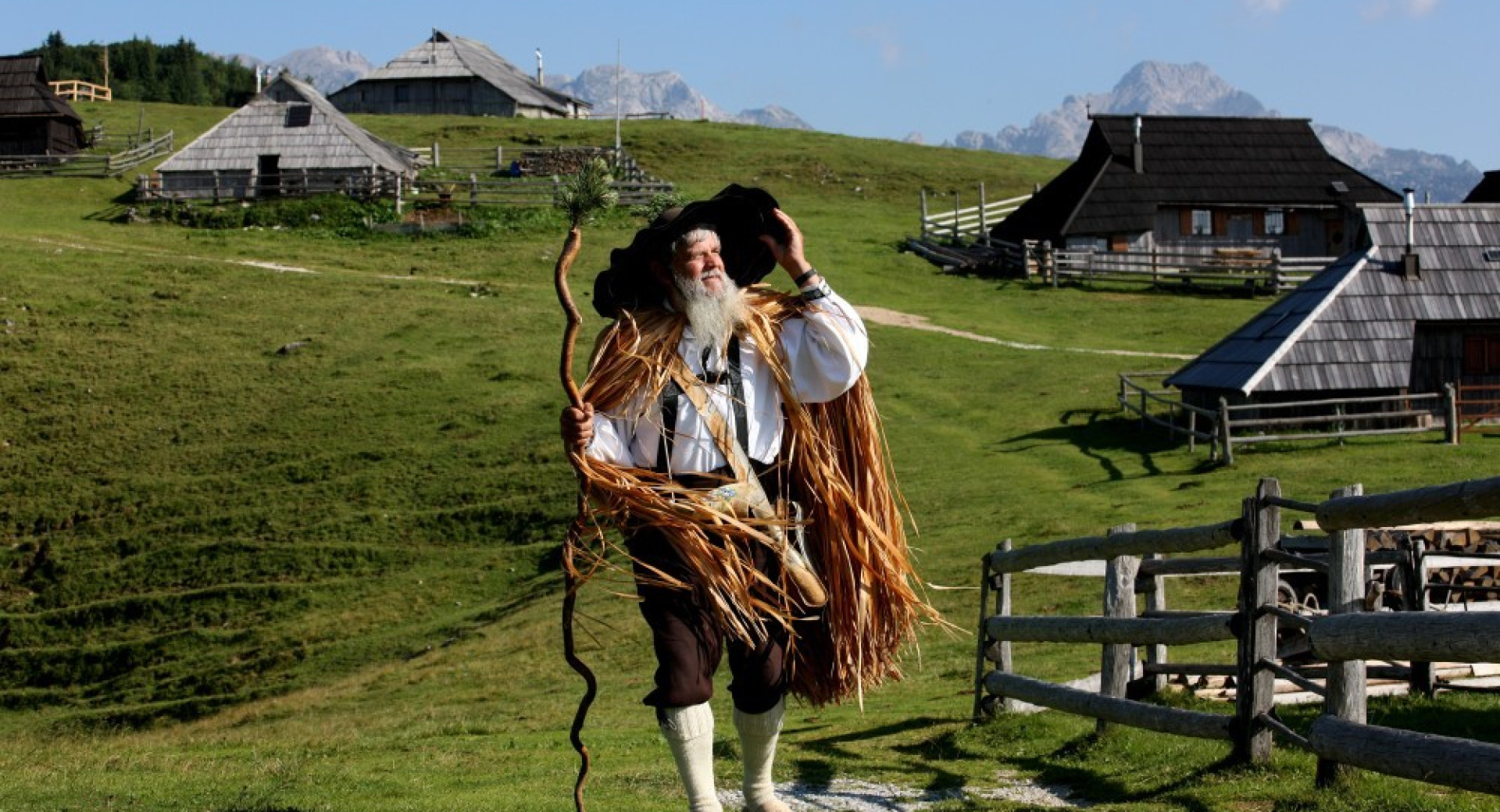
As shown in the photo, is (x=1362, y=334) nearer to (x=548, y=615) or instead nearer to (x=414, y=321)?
(x=548, y=615)

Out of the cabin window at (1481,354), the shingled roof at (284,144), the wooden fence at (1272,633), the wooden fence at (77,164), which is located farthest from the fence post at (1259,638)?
the wooden fence at (77,164)

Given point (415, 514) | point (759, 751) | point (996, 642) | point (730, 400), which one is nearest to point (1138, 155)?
point (415, 514)

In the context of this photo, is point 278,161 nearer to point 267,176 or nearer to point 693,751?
point 267,176

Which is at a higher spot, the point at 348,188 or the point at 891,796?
the point at 348,188

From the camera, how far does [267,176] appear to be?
57.0m

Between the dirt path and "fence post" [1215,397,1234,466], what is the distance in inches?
401

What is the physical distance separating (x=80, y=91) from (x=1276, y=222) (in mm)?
65610

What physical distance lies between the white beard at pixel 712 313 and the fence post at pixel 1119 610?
339 centimetres

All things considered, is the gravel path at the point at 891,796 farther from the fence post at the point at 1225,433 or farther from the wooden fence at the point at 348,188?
the wooden fence at the point at 348,188

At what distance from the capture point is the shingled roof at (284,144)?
57125 mm

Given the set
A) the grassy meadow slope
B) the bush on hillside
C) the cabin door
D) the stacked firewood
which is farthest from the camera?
the cabin door

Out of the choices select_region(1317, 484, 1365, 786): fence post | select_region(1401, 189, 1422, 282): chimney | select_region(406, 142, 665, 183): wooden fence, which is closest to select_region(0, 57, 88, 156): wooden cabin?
select_region(406, 142, 665, 183): wooden fence

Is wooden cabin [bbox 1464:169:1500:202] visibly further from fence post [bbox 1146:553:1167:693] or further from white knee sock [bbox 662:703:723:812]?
white knee sock [bbox 662:703:723:812]

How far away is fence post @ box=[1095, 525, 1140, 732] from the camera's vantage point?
952 cm
